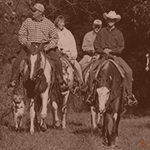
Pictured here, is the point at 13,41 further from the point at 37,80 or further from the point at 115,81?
the point at 115,81

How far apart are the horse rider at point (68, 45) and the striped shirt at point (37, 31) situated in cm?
305

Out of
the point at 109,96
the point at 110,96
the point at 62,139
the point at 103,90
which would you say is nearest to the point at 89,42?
the point at 62,139

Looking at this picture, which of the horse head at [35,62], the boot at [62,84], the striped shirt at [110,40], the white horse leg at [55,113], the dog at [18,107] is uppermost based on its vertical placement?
the striped shirt at [110,40]

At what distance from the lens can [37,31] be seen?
14000 millimetres

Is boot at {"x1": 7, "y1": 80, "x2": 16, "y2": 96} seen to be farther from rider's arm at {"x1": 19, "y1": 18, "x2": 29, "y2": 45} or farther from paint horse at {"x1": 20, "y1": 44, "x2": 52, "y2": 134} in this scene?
rider's arm at {"x1": 19, "y1": 18, "x2": 29, "y2": 45}

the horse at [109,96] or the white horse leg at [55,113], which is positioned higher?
the horse at [109,96]

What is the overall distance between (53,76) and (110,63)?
6.69 ft

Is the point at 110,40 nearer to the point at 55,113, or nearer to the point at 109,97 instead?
the point at 109,97

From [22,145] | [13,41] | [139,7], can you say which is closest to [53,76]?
[22,145]

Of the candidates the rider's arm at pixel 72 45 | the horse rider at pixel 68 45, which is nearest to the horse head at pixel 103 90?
the horse rider at pixel 68 45

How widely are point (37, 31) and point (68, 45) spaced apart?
3.54m

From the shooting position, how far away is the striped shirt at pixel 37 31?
13984mm

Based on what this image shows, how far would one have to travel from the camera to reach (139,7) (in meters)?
22.5

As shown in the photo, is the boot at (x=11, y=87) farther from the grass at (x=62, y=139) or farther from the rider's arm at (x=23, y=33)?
the rider's arm at (x=23, y=33)
